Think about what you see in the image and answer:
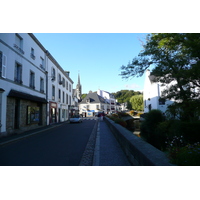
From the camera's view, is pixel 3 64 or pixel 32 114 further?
pixel 32 114

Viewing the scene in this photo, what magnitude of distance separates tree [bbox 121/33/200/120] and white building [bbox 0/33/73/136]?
29.3 feet

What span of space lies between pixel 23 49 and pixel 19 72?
1.99m

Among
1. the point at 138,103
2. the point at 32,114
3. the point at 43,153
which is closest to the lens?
the point at 43,153

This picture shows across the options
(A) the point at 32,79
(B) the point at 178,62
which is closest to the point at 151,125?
(B) the point at 178,62

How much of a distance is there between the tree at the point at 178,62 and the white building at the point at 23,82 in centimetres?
892

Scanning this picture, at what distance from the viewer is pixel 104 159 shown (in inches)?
190

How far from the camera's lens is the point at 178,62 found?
6.06m

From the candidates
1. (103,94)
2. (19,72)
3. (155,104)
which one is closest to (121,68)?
(19,72)

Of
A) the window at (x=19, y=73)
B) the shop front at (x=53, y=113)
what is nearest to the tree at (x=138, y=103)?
the shop front at (x=53, y=113)

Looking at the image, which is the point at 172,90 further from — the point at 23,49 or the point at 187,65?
the point at 23,49

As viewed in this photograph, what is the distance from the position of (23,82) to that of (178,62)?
11.8 meters

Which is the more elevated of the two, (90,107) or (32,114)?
(90,107)

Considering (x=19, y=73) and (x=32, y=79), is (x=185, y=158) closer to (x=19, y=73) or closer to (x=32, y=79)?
(x=19, y=73)

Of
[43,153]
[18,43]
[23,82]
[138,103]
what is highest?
[18,43]
